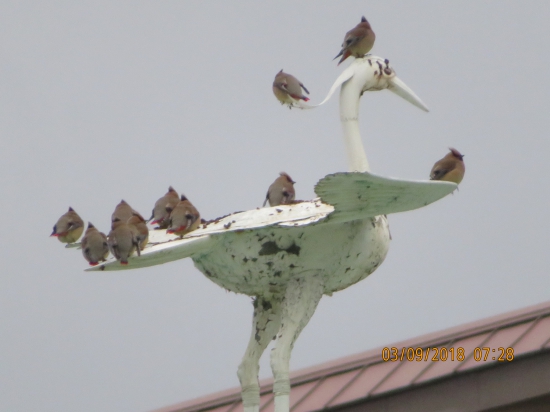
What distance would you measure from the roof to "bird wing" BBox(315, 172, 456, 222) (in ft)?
6.17

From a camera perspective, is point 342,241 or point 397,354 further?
point 397,354

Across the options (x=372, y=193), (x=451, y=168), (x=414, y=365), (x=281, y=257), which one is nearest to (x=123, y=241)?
(x=281, y=257)

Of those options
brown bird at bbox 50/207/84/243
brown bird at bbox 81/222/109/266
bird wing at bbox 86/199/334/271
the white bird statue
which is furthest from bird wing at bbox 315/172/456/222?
brown bird at bbox 50/207/84/243

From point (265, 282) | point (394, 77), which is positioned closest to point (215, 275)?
point (265, 282)

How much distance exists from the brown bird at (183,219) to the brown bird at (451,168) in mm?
1925

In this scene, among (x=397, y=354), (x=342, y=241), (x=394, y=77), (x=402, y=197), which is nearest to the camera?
(x=402, y=197)

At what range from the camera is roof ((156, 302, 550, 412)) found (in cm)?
1501

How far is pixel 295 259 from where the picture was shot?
1416 cm

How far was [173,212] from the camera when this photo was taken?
14.2m

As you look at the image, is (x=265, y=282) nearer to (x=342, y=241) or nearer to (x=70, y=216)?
(x=342, y=241)

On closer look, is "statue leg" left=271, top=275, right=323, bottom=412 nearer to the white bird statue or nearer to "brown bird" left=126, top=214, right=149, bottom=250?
the white bird statue

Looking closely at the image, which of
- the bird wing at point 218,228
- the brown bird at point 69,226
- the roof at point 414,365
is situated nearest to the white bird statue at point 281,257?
the bird wing at point 218,228

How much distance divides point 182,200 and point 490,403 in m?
2.94

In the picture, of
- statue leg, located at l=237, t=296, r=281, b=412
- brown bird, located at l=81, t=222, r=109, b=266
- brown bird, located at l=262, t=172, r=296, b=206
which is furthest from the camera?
brown bird, located at l=262, t=172, r=296, b=206
